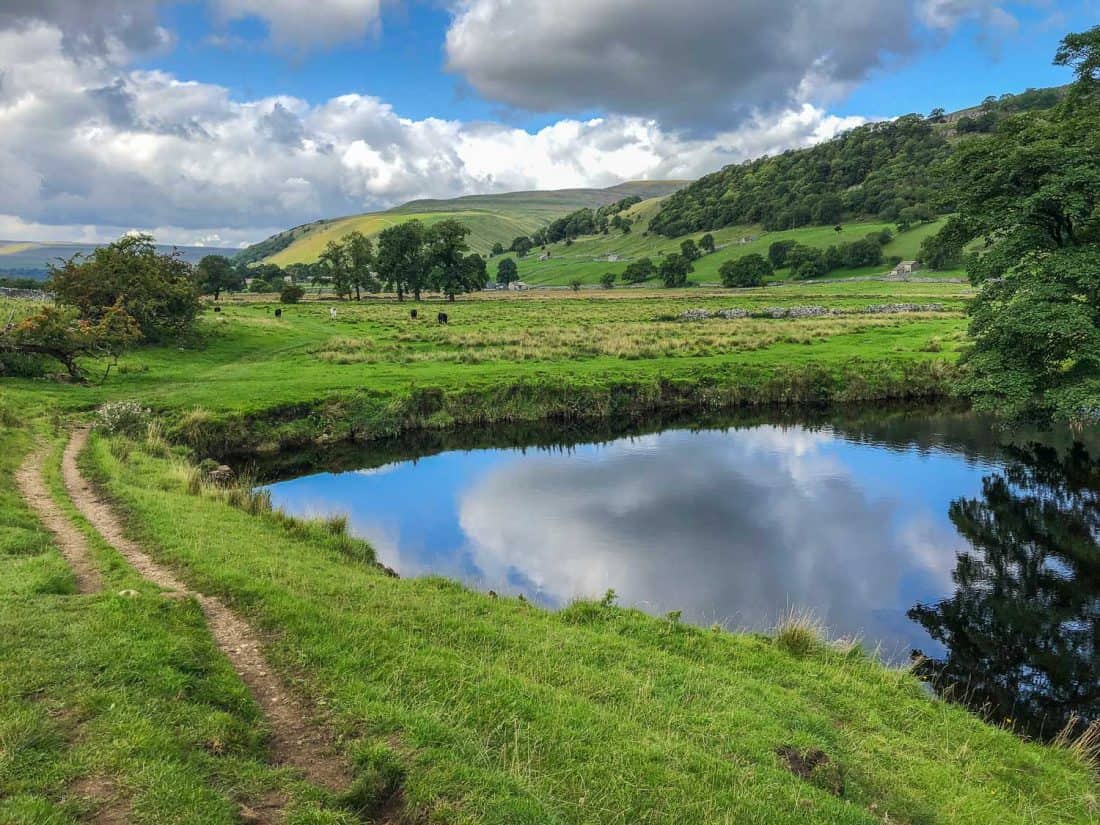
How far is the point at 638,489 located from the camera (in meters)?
24.1

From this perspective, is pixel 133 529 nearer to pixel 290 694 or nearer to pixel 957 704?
pixel 290 694

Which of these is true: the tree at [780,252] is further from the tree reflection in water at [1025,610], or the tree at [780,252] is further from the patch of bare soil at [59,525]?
the patch of bare soil at [59,525]

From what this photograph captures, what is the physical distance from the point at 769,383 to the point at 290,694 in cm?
3457

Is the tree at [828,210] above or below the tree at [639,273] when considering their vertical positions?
above

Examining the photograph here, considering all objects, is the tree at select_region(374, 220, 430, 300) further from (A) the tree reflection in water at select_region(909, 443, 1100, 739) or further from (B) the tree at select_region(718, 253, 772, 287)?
(A) the tree reflection in water at select_region(909, 443, 1100, 739)

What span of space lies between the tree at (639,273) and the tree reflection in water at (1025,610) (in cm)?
14253

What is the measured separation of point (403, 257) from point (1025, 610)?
100 metres

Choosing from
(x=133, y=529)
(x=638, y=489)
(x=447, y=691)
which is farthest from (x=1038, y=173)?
(x=133, y=529)

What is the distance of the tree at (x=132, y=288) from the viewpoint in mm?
38844

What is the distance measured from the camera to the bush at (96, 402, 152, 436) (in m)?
23.3

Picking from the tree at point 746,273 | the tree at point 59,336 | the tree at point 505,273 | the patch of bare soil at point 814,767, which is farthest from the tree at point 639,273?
the patch of bare soil at point 814,767

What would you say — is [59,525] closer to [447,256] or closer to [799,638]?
[799,638]

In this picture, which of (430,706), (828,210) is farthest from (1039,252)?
(828,210)

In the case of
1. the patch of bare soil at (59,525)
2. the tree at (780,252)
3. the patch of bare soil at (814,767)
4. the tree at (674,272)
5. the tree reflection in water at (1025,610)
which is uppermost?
the tree at (780,252)
